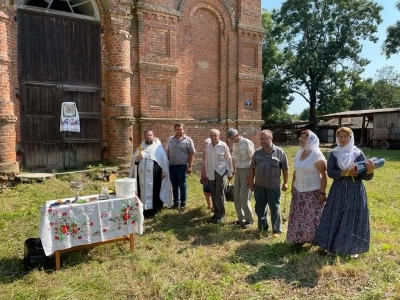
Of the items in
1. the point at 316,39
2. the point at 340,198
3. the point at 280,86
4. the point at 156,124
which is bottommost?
the point at 340,198

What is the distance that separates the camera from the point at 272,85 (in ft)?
97.5

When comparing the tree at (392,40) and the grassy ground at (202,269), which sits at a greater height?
the tree at (392,40)

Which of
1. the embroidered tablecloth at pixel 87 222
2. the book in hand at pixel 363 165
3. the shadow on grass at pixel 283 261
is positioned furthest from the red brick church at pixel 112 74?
the book in hand at pixel 363 165

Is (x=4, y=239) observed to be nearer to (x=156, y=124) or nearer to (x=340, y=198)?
(x=340, y=198)

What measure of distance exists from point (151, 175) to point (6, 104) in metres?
3.71

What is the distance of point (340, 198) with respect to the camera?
14.0ft

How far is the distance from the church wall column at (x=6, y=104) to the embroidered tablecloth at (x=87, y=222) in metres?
3.98

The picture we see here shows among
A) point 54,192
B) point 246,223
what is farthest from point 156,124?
point 246,223

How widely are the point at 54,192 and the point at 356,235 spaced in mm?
5908

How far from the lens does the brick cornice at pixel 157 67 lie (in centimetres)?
950

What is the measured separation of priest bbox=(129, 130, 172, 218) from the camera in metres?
6.38

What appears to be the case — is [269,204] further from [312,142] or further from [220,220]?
[312,142]

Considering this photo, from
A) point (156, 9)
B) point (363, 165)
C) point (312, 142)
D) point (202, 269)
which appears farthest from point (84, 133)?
point (363, 165)

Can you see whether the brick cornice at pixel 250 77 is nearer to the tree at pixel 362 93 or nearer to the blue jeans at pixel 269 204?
the blue jeans at pixel 269 204
